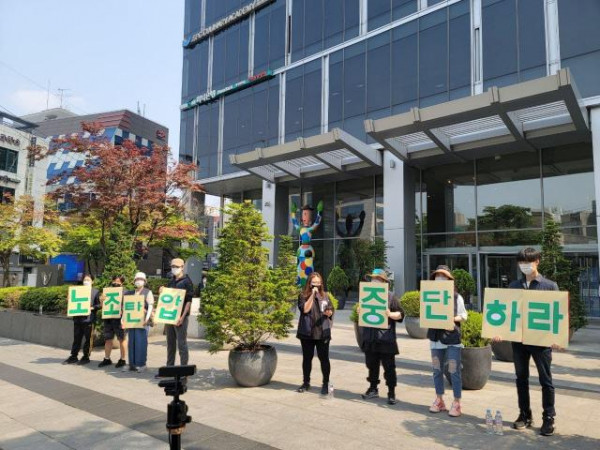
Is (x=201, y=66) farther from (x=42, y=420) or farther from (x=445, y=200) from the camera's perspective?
(x=42, y=420)

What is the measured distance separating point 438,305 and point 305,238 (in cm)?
1775

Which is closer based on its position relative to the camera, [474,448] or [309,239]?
[474,448]

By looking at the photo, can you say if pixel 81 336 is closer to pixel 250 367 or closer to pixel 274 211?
pixel 250 367

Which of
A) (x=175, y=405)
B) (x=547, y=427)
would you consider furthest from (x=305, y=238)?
(x=175, y=405)

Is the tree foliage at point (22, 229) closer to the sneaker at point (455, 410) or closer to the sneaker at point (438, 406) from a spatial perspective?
the sneaker at point (438, 406)

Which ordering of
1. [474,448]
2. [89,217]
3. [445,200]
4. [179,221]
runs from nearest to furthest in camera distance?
[474,448] → [89,217] → [179,221] → [445,200]

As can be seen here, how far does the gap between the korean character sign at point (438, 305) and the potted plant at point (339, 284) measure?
15.0 m

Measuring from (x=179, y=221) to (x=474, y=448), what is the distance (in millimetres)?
14546

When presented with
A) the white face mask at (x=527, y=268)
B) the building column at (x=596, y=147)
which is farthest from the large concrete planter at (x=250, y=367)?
the building column at (x=596, y=147)

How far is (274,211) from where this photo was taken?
25094 mm

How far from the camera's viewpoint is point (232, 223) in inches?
303

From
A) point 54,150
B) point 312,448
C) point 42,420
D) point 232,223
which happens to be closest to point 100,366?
point 42,420

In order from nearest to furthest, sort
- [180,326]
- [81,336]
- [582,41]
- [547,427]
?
[547,427] → [180,326] → [81,336] → [582,41]

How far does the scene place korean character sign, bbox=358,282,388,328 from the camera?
20.8 ft
